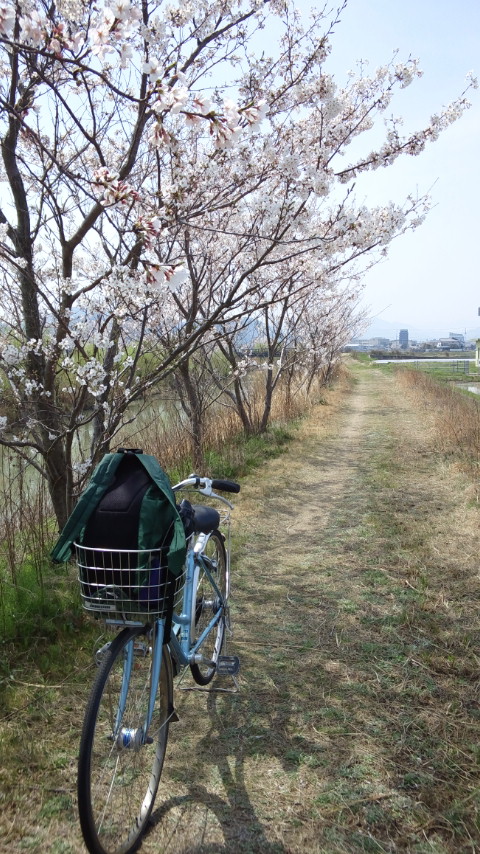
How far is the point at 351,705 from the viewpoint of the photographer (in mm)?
2857

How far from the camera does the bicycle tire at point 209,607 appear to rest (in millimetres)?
2682

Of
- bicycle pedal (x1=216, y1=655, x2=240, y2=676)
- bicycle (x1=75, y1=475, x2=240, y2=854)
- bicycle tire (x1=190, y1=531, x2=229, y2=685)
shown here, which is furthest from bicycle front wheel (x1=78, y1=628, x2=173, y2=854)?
bicycle pedal (x1=216, y1=655, x2=240, y2=676)

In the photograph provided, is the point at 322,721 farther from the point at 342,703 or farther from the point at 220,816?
the point at 220,816

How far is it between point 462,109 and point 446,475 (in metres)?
4.04

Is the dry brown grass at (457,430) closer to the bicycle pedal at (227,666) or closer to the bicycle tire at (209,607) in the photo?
the bicycle tire at (209,607)

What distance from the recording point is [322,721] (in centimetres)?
275

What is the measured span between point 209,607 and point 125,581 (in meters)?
1.17

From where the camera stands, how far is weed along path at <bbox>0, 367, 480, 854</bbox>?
210cm

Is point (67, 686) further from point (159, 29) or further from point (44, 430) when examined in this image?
point (159, 29)

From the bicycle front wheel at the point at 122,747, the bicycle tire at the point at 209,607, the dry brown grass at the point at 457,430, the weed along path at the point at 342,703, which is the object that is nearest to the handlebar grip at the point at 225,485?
the bicycle tire at the point at 209,607

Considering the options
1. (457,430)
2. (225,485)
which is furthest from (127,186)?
(457,430)

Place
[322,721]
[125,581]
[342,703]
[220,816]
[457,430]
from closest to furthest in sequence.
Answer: [125,581] → [220,816] → [322,721] → [342,703] → [457,430]

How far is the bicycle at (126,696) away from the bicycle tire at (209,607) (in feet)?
1.02

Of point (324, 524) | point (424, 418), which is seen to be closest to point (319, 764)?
point (324, 524)
